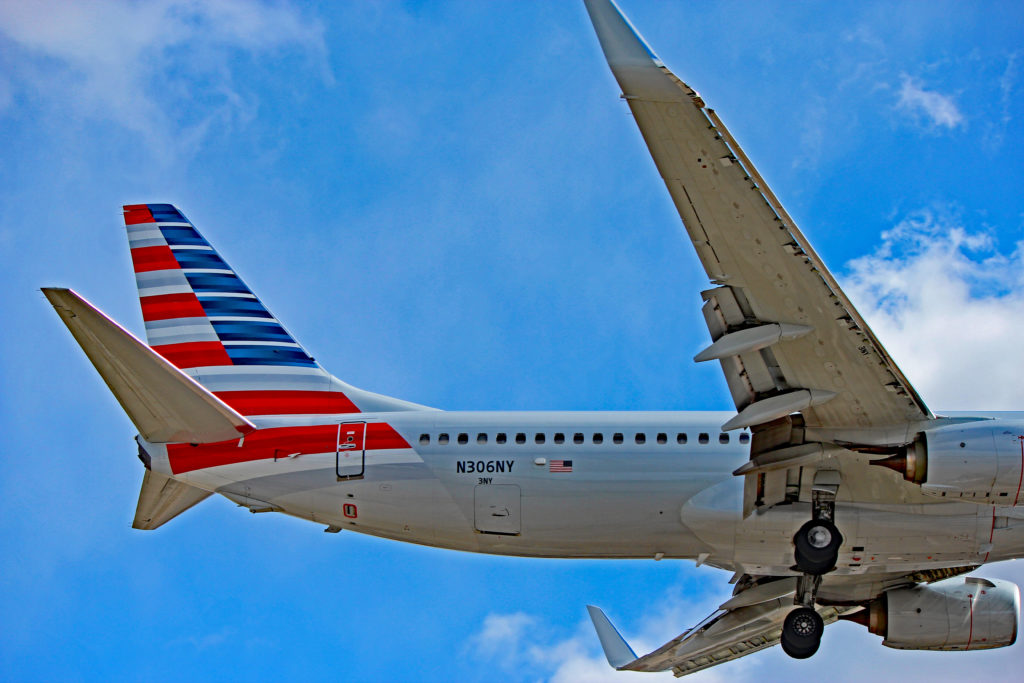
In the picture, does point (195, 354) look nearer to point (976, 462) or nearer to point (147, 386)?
point (147, 386)

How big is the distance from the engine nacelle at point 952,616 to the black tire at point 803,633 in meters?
2.14

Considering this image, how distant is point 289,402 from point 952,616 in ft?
47.4

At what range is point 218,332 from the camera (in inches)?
987

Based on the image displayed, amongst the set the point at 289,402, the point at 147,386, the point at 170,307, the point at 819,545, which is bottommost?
the point at 819,545

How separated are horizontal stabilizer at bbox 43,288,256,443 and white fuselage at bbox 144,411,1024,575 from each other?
0.48 metres

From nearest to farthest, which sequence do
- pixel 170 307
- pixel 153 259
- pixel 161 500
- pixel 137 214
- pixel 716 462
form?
pixel 716 462 → pixel 161 500 → pixel 170 307 → pixel 153 259 → pixel 137 214

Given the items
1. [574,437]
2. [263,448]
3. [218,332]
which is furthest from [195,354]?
[574,437]

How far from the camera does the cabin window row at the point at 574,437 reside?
826 inches

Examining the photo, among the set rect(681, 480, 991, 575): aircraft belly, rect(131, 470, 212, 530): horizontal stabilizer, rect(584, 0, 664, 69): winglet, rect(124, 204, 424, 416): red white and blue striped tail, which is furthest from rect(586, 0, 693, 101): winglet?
rect(131, 470, 212, 530): horizontal stabilizer

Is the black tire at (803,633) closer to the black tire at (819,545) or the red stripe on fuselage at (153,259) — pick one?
the black tire at (819,545)

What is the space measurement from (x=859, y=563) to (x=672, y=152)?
980 centimetres

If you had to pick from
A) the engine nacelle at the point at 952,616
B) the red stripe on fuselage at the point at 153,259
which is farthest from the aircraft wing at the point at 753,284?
the red stripe on fuselage at the point at 153,259

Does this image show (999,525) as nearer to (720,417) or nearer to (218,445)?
(720,417)

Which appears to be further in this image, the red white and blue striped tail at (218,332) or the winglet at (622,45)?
the red white and blue striped tail at (218,332)
